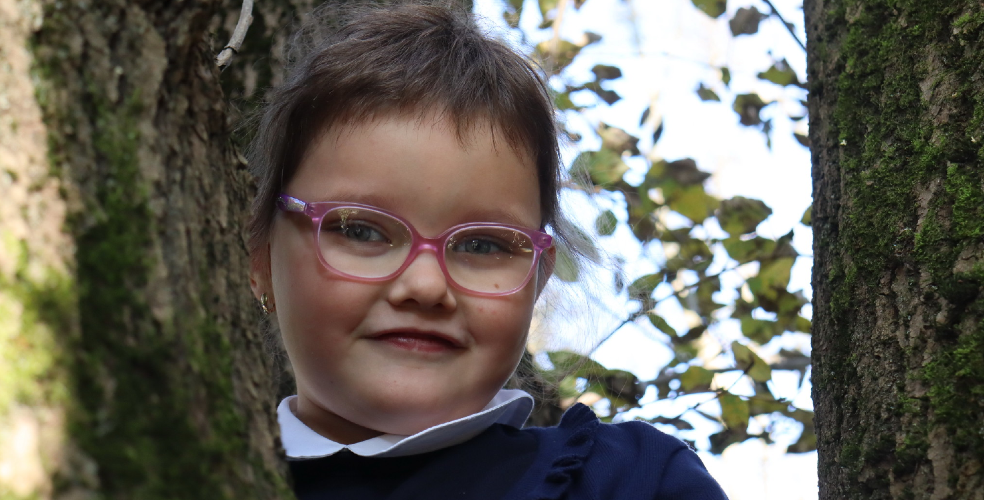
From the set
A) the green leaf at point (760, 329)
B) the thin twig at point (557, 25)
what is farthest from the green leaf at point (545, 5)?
the green leaf at point (760, 329)

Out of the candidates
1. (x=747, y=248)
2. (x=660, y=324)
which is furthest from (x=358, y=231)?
(x=747, y=248)

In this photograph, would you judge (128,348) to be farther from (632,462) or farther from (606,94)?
(606,94)

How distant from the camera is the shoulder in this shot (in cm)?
178

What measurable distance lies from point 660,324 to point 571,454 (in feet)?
3.87

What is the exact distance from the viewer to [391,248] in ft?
5.77

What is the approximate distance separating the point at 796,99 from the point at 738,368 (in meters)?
1.12

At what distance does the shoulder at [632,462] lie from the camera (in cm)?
178

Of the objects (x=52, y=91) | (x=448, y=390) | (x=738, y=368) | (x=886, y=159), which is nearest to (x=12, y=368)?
(x=52, y=91)

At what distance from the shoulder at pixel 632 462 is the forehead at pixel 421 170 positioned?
505 millimetres

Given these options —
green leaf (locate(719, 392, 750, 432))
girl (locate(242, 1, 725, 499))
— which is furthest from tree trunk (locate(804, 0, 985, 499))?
green leaf (locate(719, 392, 750, 432))

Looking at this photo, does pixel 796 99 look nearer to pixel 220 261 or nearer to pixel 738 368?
pixel 738 368

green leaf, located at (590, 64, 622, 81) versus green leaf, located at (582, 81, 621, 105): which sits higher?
green leaf, located at (590, 64, 622, 81)

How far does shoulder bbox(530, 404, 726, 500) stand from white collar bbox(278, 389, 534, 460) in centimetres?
17

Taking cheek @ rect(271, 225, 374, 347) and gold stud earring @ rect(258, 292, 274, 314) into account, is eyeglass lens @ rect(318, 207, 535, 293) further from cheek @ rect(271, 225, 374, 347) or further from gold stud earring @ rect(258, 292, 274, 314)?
gold stud earring @ rect(258, 292, 274, 314)
